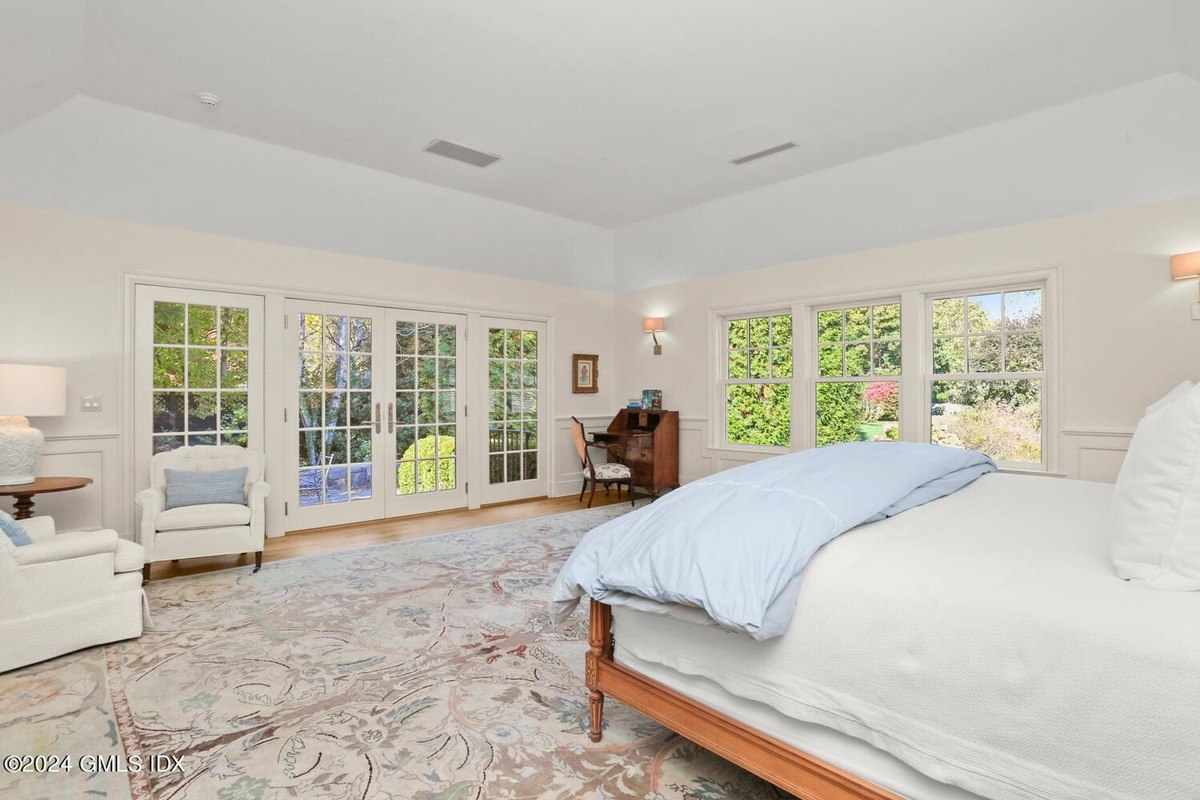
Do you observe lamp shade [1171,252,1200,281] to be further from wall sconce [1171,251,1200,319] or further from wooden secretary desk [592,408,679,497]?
wooden secretary desk [592,408,679,497]

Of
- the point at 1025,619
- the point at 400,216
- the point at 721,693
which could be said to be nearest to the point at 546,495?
the point at 400,216

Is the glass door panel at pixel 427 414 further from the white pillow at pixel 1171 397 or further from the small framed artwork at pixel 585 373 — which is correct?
the white pillow at pixel 1171 397

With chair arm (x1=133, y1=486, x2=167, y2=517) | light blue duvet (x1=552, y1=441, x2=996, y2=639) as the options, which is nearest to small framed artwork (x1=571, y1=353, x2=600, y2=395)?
chair arm (x1=133, y1=486, x2=167, y2=517)

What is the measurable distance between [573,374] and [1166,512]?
18.9ft

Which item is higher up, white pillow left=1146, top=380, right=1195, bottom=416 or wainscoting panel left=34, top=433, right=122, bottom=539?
white pillow left=1146, top=380, right=1195, bottom=416

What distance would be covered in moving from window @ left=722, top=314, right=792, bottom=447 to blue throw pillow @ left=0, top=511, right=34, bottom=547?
5181 millimetres

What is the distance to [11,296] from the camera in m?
3.78

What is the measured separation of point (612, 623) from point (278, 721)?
1.23 m

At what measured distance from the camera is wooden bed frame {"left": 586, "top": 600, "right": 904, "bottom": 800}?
141cm

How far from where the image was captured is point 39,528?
296 centimetres

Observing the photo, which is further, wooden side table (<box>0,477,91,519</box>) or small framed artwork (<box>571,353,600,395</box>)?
small framed artwork (<box>571,353,600,395</box>)

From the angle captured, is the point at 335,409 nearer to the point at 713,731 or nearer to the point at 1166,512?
the point at 713,731

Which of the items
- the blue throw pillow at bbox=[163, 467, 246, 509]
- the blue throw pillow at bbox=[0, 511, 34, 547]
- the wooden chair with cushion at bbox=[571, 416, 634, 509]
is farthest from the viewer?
the wooden chair with cushion at bbox=[571, 416, 634, 509]

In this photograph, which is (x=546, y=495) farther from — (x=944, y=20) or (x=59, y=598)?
(x=944, y=20)
